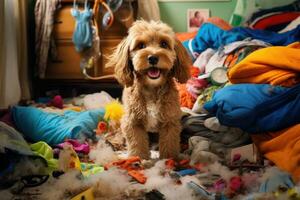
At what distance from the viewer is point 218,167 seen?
1.85 meters

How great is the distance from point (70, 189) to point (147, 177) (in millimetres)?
396

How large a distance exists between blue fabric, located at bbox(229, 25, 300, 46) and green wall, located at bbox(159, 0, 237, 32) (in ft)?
3.28

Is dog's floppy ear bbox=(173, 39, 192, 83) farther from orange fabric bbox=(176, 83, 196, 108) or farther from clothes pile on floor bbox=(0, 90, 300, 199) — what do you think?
orange fabric bbox=(176, 83, 196, 108)

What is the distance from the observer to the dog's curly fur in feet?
6.59

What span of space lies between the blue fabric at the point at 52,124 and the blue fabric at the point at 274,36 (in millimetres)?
1369

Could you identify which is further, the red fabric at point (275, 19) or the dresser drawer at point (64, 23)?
the dresser drawer at point (64, 23)

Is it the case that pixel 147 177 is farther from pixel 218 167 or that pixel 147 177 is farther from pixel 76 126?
pixel 76 126

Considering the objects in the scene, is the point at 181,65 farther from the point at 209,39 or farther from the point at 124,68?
the point at 209,39

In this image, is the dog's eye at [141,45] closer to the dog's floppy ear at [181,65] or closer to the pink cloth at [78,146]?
the dog's floppy ear at [181,65]

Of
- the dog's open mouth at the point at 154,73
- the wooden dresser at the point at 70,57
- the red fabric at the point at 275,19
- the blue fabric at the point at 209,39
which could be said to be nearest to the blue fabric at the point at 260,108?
the dog's open mouth at the point at 154,73

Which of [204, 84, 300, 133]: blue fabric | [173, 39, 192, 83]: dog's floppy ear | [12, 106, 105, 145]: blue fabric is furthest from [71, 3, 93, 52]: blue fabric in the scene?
[204, 84, 300, 133]: blue fabric

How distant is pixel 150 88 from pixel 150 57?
0.22 metres

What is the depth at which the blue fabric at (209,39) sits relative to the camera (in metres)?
3.05

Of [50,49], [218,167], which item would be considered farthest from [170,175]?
[50,49]
